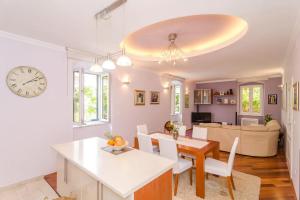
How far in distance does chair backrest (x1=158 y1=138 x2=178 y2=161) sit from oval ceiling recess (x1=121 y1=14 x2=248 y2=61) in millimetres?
1663

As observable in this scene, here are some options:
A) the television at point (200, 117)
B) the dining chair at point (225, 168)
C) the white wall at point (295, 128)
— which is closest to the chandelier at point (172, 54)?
the white wall at point (295, 128)

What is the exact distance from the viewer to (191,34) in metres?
3.12

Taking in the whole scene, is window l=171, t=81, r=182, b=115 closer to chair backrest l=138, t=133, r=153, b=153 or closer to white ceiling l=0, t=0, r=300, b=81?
white ceiling l=0, t=0, r=300, b=81

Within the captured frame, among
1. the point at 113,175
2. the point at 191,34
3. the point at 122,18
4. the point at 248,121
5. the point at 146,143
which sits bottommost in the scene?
the point at 248,121

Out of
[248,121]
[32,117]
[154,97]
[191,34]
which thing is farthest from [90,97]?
[248,121]

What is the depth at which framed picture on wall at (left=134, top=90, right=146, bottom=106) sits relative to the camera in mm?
4918

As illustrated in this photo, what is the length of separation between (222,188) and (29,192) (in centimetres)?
322

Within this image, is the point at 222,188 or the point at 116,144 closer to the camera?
the point at 116,144

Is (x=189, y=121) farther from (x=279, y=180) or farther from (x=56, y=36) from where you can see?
(x=56, y=36)

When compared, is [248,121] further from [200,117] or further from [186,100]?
[186,100]

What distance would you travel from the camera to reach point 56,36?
275cm

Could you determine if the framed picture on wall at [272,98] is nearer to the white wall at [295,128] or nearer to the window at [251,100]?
the window at [251,100]

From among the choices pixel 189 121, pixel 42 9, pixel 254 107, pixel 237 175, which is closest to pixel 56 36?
pixel 42 9

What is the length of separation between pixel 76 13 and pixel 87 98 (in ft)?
8.03
